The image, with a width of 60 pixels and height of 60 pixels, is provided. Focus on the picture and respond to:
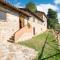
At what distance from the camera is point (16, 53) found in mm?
15867

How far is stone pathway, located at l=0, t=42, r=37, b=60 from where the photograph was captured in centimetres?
1468

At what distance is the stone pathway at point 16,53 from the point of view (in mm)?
14681

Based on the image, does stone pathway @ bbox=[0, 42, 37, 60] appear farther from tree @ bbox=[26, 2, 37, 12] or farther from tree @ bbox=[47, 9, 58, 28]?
tree @ bbox=[47, 9, 58, 28]

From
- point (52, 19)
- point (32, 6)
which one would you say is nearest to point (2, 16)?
point (32, 6)

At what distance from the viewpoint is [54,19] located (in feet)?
234

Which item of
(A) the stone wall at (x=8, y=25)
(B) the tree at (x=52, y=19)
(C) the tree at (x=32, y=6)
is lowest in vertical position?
(A) the stone wall at (x=8, y=25)

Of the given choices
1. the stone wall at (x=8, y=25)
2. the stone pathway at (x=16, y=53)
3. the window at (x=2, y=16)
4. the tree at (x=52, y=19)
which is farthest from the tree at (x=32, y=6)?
the stone pathway at (x=16, y=53)

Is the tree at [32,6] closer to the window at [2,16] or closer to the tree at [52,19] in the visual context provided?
the tree at [52,19]

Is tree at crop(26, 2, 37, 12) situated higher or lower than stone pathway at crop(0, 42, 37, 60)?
higher

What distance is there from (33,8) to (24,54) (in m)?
41.2

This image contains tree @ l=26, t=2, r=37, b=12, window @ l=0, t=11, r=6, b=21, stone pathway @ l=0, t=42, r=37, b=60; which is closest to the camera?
stone pathway @ l=0, t=42, r=37, b=60

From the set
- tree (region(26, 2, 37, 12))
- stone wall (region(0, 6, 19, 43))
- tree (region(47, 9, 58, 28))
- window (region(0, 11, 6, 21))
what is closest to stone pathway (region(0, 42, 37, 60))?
stone wall (region(0, 6, 19, 43))

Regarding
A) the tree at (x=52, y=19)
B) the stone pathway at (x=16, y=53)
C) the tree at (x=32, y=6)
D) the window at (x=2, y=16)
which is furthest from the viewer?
the tree at (x=52, y=19)

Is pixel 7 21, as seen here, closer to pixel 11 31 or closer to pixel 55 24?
pixel 11 31
